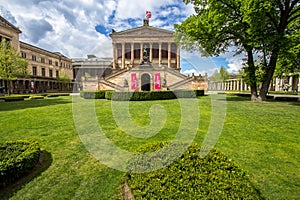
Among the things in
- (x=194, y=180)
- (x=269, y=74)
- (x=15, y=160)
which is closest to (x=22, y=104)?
(x=15, y=160)

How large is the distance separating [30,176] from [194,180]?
492 centimetres

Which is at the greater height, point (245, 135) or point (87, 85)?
point (87, 85)

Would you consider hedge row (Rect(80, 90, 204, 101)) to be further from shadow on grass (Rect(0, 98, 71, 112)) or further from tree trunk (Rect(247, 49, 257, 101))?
tree trunk (Rect(247, 49, 257, 101))

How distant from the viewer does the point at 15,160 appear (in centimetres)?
448

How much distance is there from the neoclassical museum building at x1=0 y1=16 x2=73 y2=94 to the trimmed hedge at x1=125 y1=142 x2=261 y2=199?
51761 mm

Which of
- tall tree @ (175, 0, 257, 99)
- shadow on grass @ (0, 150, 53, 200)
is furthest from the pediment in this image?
shadow on grass @ (0, 150, 53, 200)

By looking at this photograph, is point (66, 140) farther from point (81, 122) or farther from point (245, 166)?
point (245, 166)

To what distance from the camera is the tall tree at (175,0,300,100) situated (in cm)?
1522

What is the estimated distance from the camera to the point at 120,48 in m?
61.7

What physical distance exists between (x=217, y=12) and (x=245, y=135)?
1488cm

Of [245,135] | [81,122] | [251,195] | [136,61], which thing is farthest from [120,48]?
[251,195]

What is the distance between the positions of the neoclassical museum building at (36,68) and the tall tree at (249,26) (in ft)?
149

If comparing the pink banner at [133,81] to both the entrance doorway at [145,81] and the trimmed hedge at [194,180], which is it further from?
the trimmed hedge at [194,180]

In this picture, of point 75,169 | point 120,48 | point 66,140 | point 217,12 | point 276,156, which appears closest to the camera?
point 75,169
